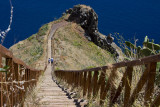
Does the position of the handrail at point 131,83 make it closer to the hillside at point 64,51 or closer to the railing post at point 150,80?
the railing post at point 150,80

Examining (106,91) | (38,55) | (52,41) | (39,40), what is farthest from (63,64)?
(106,91)

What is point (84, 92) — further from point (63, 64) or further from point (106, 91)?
point (63, 64)

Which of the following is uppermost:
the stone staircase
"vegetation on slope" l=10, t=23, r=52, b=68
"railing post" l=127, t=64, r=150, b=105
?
"vegetation on slope" l=10, t=23, r=52, b=68

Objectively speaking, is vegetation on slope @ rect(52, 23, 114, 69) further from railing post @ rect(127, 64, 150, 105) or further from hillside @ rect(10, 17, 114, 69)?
railing post @ rect(127, 64, 150, 105)

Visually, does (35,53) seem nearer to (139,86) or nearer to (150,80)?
(139,86)

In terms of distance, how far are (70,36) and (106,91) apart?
4734 centimetres

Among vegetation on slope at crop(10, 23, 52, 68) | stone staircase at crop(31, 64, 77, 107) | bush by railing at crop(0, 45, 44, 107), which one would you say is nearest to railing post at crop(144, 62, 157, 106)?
bush by railing at crop(0, 45, 44, 107)

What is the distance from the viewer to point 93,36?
190ft

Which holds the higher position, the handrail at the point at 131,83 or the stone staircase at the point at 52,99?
the handrail at the point at 131,83

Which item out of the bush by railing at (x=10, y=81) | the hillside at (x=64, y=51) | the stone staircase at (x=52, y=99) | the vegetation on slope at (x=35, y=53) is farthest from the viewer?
the vegetation on slope at (x=35, y=53)

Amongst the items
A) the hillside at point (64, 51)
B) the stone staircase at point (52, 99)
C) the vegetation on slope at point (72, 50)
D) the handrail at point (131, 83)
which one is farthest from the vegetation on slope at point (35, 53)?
the handrail at point (131, 83)

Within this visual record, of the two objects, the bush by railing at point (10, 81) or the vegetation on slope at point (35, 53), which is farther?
the vegetation on slope at point (35, 53)

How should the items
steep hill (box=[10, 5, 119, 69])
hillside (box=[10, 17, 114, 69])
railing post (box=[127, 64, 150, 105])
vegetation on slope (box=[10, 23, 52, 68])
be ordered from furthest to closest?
vegetation on slope (box=[10, 23, 52, 68]), steep hill (box=[10, 5, 119, 69]), hillside (box=[10, 17, 114, 69]), railing post (box=[127, 64, 150, 105])

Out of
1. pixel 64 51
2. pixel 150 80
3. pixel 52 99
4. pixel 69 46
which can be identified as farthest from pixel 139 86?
pixel 69 46
